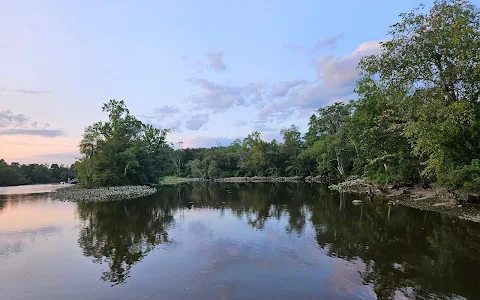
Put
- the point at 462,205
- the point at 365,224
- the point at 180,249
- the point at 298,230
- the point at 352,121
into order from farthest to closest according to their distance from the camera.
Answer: the point at 352,121, the point at 462,205, the point at 365,224, the point at 298,230, the point at 180,249

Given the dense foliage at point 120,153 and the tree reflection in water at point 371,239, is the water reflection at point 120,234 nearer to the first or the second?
the tree reflection in water at point 371,239

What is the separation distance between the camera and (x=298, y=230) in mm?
16859

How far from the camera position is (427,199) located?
971 inches

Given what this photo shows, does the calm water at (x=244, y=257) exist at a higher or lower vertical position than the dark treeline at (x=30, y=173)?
lower

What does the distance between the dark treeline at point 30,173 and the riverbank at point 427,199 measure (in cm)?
6460

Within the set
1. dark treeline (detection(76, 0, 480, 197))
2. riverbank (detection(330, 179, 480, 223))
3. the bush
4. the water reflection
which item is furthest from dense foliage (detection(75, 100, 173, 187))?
the bush

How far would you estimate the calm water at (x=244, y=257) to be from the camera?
353 inches

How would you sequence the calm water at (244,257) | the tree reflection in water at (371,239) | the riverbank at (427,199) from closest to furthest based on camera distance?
the calm water at (244,257), the tree reflection in water at (371,239), the riverbank at (427,199)

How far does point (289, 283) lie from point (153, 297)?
3.78 meters

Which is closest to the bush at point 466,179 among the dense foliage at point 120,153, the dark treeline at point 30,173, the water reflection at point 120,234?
the water reflection at point 120,234

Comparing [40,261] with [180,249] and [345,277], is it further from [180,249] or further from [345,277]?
[345,277]

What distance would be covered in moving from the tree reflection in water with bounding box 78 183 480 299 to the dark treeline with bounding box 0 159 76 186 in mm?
61453

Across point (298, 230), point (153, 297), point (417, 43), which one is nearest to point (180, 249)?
point (153, 297)

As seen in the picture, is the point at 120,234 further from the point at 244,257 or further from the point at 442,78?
the point at 442,78
